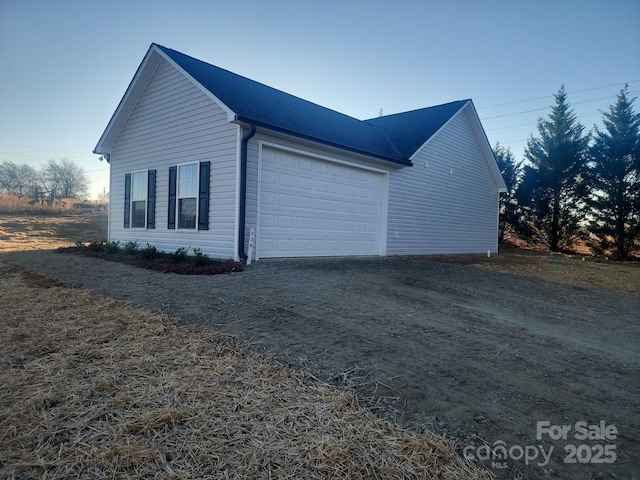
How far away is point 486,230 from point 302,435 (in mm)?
14828

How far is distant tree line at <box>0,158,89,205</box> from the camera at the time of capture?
33.2 metres

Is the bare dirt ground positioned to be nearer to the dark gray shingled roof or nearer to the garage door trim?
the garage door trim

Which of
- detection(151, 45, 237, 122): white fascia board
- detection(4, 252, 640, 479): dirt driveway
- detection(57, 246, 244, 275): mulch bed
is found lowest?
detection(4, 252, 640, 479): dirt driveway

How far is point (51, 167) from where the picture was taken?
36.8 m

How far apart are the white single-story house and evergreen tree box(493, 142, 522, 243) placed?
850cm

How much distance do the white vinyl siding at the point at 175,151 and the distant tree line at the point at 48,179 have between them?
28.0 meters

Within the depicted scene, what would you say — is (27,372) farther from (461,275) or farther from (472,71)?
(472,71)

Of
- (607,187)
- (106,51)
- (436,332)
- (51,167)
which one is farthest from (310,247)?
(51,167)

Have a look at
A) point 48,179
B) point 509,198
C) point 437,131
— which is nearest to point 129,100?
point 437,131

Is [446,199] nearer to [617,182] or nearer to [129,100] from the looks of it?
[617,182]

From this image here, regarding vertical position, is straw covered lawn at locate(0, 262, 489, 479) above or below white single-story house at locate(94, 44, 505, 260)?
below

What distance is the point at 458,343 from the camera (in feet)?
10.8

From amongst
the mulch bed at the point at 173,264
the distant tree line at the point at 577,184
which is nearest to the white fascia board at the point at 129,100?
the mulch bed at the point at 173,264

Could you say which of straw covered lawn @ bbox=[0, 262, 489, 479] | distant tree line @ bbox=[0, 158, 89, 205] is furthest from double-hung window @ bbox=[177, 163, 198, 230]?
distant tree line @ bbox=[0, 158, 89, 205]
